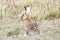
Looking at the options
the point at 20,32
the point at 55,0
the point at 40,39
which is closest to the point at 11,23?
the point at 20,32

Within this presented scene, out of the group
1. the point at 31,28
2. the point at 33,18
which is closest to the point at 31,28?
the point at 31,28

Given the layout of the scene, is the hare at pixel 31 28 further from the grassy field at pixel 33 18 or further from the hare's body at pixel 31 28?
the grassy field at pixel 33 18

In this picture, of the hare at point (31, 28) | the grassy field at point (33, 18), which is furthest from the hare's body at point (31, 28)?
the grassy field at point (33, 18)

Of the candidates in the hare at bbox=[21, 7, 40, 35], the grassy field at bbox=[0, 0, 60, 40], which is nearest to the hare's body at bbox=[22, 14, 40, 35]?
the hare at bbox=[21, 7, 40, 35]

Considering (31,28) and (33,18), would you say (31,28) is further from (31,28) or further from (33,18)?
(33,18)

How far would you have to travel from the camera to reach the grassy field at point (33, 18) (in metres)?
6.82

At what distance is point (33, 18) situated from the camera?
8.02m

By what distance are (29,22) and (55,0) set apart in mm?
2858

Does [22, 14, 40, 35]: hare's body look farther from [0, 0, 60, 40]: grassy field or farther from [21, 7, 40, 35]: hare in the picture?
[0, 0, 60, 40]: grassy field

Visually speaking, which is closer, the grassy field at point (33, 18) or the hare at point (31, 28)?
the hare at point (31, 28)

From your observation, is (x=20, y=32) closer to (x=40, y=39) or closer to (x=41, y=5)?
(x=40, y=39)

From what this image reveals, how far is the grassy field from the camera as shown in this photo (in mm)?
6820

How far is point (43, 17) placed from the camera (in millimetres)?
8125

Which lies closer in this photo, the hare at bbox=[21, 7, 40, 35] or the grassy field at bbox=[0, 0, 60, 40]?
the hare at bbox=[21, 7, 40, 35]
